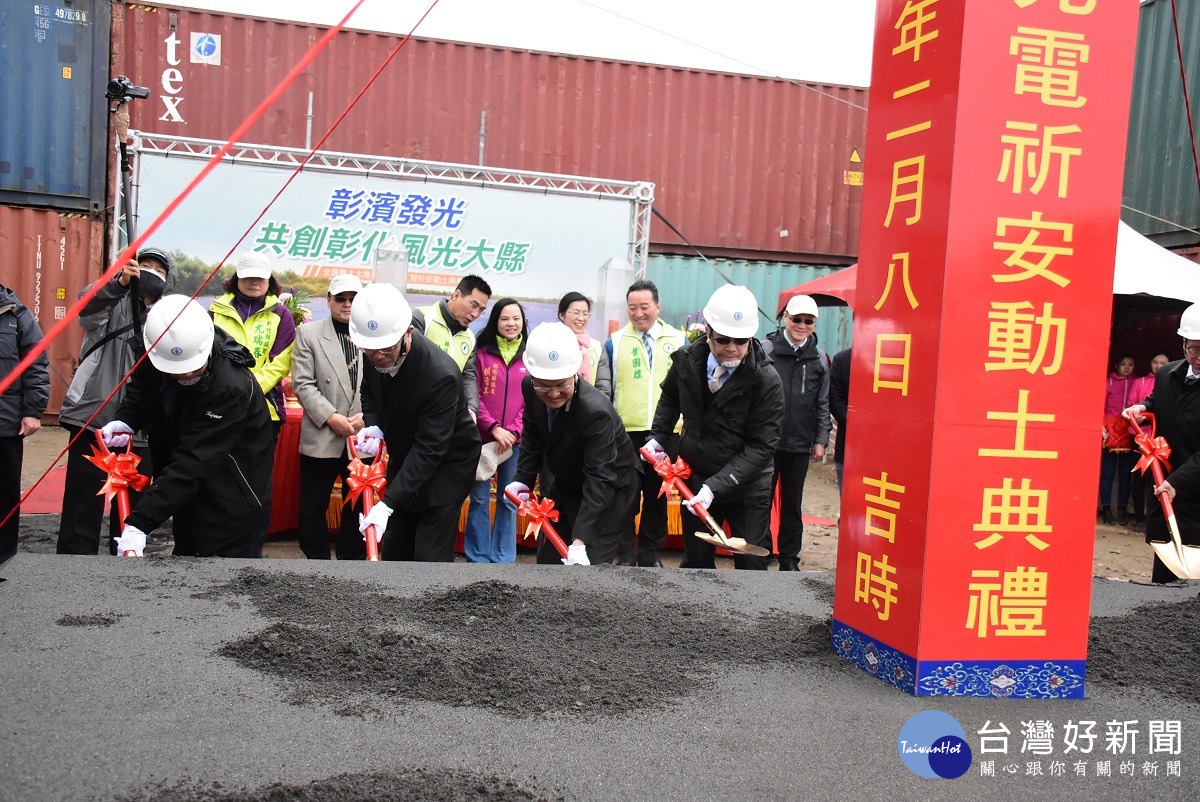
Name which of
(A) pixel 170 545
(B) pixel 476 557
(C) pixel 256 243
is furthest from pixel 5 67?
(B) pixel 476 557

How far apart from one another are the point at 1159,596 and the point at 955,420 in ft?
5.19

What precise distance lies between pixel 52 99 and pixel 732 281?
7.15 m

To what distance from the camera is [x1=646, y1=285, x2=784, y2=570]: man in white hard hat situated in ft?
11.8

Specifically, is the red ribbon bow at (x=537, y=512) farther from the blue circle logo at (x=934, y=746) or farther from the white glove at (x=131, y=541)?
the blue circle logo at (x=934, y=746)

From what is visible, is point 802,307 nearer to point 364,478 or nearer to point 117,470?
point 364,478

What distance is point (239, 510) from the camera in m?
3.20

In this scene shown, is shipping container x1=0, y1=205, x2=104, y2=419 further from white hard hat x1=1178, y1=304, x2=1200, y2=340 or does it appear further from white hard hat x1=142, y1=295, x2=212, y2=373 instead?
white hard hat x1=1178, y1=304, x2=1200, y2=340

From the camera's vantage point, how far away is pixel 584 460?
346 cm

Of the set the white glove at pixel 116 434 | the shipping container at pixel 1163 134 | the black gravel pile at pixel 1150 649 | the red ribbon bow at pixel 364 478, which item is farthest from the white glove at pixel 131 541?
the shipping container at pixel 1163 134

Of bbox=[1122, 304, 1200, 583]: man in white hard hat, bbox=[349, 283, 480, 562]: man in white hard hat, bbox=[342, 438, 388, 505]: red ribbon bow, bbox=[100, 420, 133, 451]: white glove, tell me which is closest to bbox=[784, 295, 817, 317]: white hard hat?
bbox=[1122, 304, 1200, 583]: man in white hard hat

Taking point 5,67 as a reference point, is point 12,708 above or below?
below

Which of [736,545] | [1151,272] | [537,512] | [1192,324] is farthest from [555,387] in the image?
[1151,272]

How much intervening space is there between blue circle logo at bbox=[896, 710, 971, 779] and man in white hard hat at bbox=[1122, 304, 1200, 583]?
9.51 ft

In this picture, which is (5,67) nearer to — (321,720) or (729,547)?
(729,547)
